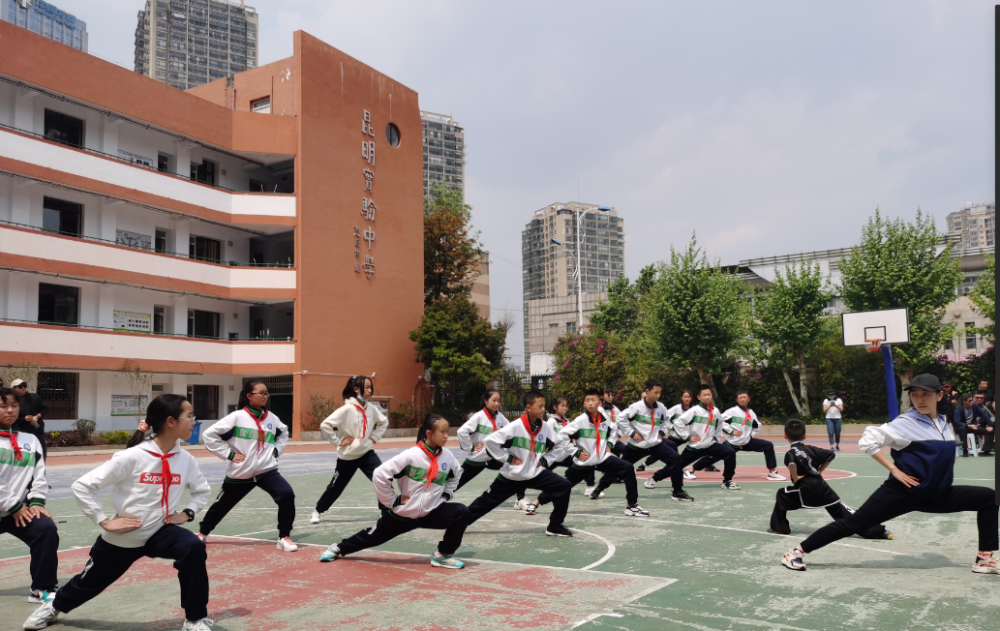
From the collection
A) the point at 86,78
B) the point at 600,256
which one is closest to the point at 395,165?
the point at 86,78

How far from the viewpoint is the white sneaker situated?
536cm

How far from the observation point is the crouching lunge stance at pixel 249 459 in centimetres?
845

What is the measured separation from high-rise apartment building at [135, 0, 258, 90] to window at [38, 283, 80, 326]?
88496mm

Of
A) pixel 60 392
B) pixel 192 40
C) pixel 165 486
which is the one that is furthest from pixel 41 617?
pixel 192 40

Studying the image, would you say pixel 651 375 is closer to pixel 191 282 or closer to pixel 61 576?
pixel 191 282

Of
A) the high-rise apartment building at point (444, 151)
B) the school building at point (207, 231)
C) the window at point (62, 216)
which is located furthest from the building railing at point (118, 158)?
the high-rise apartment building at point (444, 151)

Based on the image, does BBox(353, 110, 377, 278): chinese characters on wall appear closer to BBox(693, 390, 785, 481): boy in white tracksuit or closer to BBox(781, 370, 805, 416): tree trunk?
BBox(781, 370, 805, 416): tree trunk

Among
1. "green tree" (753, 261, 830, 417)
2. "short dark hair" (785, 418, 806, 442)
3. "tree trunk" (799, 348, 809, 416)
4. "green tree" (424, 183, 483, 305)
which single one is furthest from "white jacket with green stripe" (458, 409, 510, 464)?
"green tree" (424, 183, 483, 305)

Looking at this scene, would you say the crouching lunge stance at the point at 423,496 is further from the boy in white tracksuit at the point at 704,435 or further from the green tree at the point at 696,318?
the green tree at the point at 696,318

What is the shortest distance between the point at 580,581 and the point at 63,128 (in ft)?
101

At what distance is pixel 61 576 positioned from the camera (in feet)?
24.0

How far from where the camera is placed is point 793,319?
109 ft

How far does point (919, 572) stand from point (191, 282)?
31.4 metres

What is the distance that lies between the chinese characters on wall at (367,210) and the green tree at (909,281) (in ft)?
69.0
